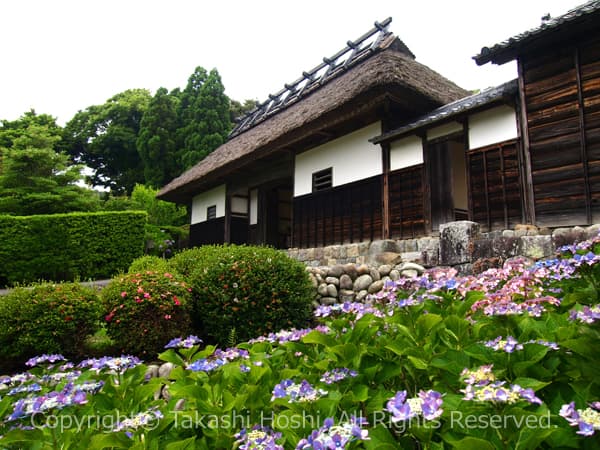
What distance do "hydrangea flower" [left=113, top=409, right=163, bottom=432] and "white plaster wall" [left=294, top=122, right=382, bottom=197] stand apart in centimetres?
751

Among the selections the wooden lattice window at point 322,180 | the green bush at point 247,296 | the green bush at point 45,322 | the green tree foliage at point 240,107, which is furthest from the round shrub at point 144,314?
the green tree foliage at point 240,107

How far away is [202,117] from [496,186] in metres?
17.8

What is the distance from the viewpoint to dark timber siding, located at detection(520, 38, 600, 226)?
525cm

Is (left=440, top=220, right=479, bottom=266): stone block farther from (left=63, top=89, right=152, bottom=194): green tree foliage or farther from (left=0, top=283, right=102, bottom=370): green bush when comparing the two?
(left=63, top=89, right=152, bottom=194): green tree foliage

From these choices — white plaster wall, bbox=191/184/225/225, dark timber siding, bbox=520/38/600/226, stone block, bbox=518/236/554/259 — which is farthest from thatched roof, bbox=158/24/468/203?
stone block, bbox=518/236/554/259

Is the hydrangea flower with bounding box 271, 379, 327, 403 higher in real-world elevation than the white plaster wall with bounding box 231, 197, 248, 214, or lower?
lower

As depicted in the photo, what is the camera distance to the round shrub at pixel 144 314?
4.09 meters

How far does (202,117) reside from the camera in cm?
2123

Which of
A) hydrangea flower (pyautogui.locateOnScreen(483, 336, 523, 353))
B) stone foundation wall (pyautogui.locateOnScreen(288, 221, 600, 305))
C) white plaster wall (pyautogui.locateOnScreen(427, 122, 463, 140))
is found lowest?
hydrangea flower (pyautogui.locateOnScreen(483, 336, 523, 353))

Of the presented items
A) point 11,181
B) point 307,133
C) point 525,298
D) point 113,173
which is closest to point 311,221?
point 307,133

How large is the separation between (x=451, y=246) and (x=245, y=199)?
8.99 m

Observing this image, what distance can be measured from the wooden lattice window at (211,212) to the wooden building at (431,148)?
1.36 m

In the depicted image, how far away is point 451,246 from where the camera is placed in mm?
5461

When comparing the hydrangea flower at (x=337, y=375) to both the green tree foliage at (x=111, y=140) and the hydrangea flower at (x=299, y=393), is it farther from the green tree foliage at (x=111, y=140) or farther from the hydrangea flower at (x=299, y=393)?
the green tree foliage at (x=111, y=140)
